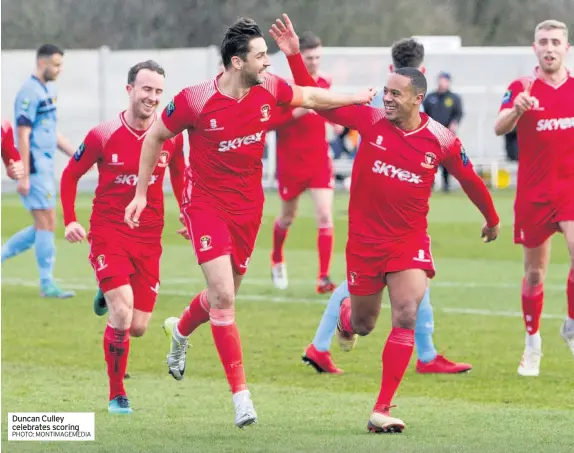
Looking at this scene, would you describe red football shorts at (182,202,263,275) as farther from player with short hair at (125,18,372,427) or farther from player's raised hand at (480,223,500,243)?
player's raised hand at (480,223,500,243)

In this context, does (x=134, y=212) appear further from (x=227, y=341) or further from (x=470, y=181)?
(x=470, y=181)

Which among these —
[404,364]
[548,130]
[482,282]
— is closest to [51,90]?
[482,282]

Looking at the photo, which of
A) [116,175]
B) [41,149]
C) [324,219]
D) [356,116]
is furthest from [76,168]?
[324,219]

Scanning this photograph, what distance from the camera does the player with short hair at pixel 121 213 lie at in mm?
8945

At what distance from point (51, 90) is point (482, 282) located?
5029 mm

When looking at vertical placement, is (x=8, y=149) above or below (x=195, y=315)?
above

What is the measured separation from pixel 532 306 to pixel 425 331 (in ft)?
2.57

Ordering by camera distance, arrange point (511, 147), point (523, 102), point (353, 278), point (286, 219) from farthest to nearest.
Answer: point (511, 147) → point (286, 219) → point (523, 102) → point (353, 278)

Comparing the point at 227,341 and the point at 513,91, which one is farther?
the point at 513,91

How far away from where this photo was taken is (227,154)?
8.38m

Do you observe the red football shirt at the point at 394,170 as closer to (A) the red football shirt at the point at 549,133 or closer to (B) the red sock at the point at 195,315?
(B) the red sock at the point at 195,315

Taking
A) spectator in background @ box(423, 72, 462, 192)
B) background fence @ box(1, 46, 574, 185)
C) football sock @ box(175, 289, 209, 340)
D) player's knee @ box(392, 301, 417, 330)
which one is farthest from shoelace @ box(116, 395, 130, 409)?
background fence @ box(1, 46, 574, 185)

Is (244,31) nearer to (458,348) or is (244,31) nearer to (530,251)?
(530,251)

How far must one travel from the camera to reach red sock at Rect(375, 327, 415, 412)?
815 centimetres
